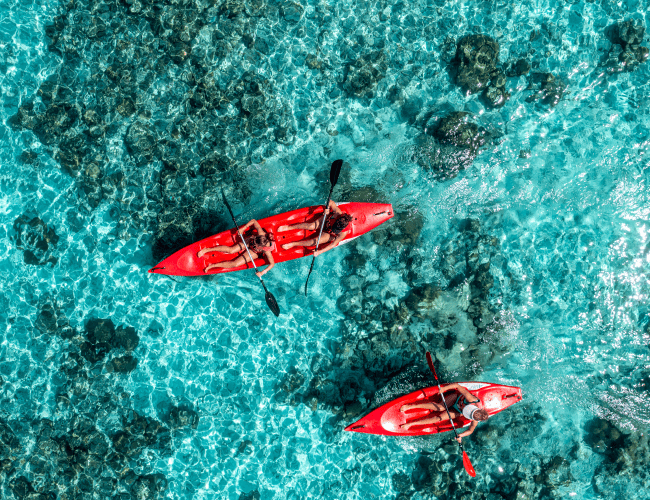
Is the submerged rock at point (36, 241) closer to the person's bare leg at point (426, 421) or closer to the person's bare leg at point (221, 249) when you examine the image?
the person's bare leg at point (221, 249)

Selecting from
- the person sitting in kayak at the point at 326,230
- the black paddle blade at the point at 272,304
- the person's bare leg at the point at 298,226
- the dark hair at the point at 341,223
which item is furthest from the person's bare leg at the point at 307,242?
the black paddle blade at the point at 272,304

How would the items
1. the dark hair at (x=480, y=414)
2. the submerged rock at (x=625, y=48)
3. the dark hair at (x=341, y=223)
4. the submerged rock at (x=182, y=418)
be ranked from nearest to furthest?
1. the dark hair at (x=480, y=414)
2. the dark hair at (x=341, y=223)
3. the submerged rock at (x=182, y=418)
4. the submerged rock at (x=625, y=48)

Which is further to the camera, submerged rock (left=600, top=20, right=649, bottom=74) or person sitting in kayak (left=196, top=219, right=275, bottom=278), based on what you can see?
submerged rock (left=600, top=20, right=649, bottom=74)

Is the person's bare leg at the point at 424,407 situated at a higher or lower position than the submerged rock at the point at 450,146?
lower

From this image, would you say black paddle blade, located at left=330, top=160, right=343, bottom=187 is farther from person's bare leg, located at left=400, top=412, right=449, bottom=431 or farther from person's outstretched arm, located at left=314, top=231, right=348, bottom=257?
person's bare leg, located at left=400, top=412, right=449, bottom=431

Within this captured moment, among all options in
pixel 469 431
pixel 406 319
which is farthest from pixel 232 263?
pixel 469 431

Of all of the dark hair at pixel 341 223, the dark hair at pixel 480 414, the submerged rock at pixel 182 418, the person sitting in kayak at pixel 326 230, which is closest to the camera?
the dark hair at pixel 480 414

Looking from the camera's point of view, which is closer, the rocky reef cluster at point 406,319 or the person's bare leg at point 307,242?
the person's bare leg at point 307,242

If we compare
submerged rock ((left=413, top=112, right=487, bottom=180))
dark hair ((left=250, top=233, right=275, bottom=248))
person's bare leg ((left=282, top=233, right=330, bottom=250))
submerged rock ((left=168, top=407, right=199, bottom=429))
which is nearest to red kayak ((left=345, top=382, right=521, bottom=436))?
submerged rock ((left=168, top=407, right=199, bottom=429))
